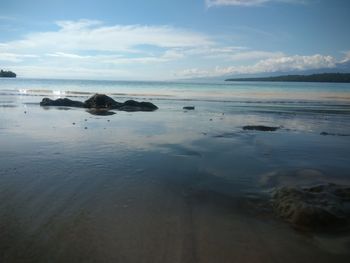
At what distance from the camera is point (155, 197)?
24.7ft

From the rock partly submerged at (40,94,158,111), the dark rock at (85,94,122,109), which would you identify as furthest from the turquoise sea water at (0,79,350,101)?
the dark rock at (85,94,122,109)

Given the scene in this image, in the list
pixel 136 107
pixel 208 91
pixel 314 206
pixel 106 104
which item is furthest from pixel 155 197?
pixel 208 91

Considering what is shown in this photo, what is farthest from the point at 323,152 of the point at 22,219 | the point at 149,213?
the point at 22,219

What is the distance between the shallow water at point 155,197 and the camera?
5.36 meters

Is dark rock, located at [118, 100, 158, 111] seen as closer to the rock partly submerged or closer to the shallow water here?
the rock partly submerged

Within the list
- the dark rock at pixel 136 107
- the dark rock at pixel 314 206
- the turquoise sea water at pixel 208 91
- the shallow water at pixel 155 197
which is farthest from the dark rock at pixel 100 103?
the dark rock at pixel 314 206

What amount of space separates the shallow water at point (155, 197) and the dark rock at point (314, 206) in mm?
313

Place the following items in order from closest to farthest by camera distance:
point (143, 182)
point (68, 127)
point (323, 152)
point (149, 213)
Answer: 1. point (149, 213)
2. point (143, 182)
3. point (323, 152)
4. point (68, 127)

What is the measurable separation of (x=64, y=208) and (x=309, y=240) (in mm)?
4473

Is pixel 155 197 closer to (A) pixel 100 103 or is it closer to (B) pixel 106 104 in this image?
(B) pixel 106 104

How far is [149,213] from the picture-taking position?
666 cm

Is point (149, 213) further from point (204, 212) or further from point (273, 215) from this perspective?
point (273, 215)

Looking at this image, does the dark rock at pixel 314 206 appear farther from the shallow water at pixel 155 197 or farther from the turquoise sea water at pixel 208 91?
the turquoise sea water at pixel 208 91

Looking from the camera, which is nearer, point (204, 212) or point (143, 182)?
point (204, 212)
